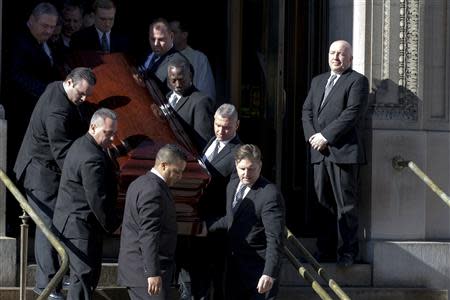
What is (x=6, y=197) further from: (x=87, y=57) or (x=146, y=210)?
(x=146, y=210)

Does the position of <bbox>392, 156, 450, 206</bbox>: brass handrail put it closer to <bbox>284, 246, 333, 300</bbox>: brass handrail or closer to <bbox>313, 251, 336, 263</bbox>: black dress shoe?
<bbox>313, 251, 336, 263</bbox>: black dress shoe

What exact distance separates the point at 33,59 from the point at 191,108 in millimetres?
1405

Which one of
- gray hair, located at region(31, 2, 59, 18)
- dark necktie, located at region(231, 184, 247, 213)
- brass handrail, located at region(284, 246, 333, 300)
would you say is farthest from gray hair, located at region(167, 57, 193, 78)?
brass handrail, located at region(284, 246, 333, 300)

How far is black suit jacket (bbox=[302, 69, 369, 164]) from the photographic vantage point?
13070mm

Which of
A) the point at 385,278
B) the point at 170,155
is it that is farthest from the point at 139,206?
the point at 385,278

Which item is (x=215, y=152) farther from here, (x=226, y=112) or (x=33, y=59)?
(x=33, y=59)

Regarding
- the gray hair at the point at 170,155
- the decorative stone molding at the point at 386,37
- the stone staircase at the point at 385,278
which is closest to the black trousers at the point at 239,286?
the gray hair at the point at 170,155

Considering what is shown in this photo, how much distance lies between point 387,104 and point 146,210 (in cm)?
398

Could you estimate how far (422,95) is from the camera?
14.0 meters

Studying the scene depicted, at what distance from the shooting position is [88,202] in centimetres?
1098

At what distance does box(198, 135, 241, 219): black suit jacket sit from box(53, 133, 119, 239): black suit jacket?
3.70ft

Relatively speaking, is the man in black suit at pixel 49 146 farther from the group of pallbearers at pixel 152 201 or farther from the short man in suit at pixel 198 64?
the short man in suit at pixel 198 64

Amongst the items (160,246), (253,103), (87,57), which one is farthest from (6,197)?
(253,103)

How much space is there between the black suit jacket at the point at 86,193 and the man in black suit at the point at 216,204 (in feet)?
3.35
